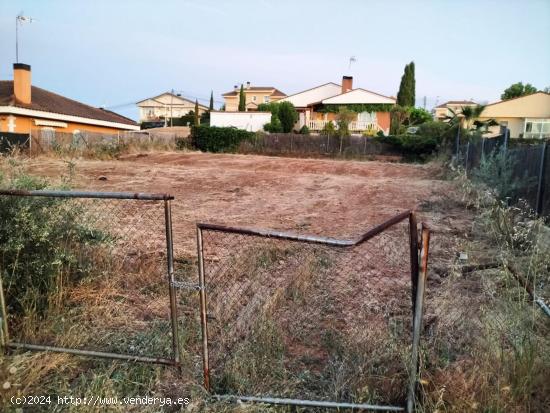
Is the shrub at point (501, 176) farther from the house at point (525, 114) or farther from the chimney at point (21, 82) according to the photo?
the house at point (525, 114)

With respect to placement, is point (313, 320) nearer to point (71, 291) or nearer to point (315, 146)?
point (71, 291)

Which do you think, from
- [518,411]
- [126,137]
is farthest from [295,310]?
[126,137]

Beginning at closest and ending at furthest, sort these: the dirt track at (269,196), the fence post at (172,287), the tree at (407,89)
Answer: the fence post at (172,287) < the dirt track at (269,196) < the tree at (407,89)

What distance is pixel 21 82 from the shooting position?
21.2 m

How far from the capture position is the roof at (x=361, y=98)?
114ft

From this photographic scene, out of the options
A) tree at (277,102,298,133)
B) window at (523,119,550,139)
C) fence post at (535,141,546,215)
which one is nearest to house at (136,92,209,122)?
tree at (277,102,298,133)

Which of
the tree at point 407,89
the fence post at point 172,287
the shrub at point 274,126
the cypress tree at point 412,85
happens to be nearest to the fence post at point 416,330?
the fence post at point 172,287

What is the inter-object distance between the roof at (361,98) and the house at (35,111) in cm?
1945

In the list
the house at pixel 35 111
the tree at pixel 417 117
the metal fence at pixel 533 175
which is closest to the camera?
the metal fence at pixel 533 175

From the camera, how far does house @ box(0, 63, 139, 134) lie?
19.8 meters

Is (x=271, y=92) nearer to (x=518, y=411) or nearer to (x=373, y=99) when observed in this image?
(x=373, y=99)

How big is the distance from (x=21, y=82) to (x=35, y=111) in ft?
6.72

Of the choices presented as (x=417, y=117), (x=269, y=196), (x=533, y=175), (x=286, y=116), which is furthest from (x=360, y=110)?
(x=533, y=175)

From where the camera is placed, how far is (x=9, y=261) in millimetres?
2877
